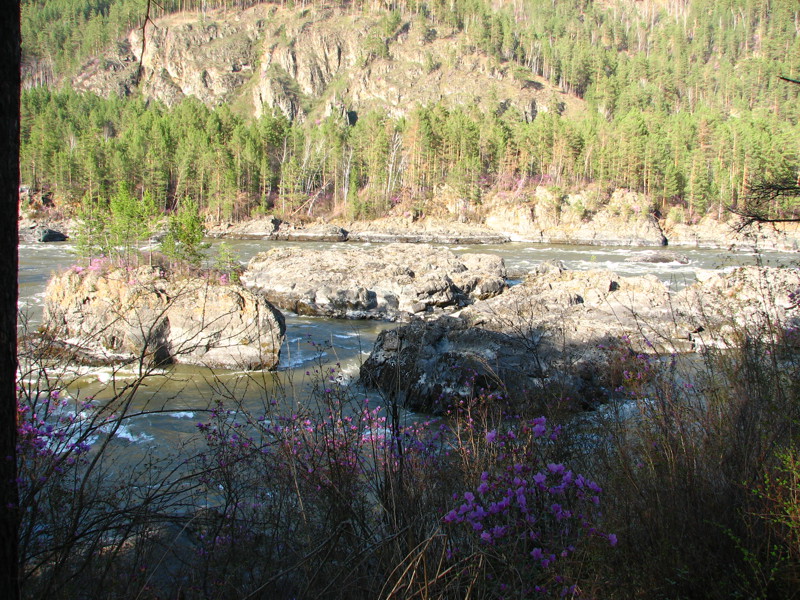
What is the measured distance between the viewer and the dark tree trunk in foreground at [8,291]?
2041mm

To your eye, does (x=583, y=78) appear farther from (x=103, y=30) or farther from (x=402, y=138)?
(x=103, y=30)

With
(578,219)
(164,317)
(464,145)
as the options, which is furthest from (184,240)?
(464,145)

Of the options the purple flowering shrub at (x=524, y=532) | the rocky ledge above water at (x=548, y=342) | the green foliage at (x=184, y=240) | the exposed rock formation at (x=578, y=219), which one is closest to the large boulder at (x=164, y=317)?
the rocky ledge above water at (x=548, y=342)

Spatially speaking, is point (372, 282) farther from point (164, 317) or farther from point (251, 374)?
point (251, 374)

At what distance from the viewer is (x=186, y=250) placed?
19312mm

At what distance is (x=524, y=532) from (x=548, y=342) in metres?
8.95

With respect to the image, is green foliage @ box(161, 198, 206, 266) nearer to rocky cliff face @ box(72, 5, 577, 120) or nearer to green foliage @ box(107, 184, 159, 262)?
green foliage @ box(107, 184, 159, 262)

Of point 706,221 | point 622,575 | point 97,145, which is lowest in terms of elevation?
point 622,575

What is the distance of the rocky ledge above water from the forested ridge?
27737mm

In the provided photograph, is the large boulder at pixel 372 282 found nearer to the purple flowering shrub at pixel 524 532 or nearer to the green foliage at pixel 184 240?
the green foliage at pixel 184 240

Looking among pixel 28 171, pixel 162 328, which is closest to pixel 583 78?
pixel 28 171

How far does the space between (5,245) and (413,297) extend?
1801cm

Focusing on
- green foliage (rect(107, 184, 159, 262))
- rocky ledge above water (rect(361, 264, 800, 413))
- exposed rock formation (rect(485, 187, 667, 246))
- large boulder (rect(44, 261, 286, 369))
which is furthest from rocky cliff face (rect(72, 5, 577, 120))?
large boulder (rect(44, 261, 286, 369))

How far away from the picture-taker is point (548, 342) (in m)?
10.9
